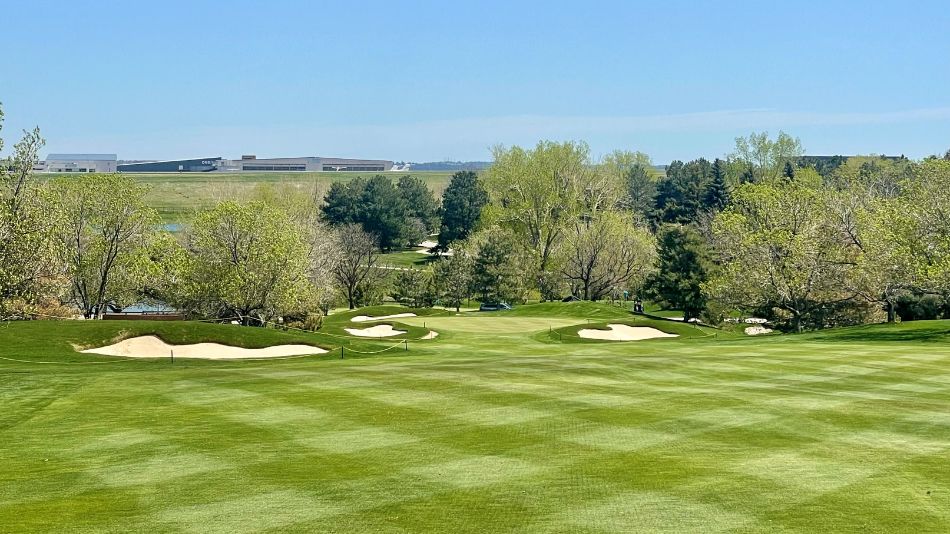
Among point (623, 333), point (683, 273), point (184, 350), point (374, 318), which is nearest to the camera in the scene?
point (184, 350)

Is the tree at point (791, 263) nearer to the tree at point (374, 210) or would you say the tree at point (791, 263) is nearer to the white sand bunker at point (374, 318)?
the white sand bunker at point (374, 318)

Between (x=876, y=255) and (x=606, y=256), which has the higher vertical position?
(x=876, y=255)

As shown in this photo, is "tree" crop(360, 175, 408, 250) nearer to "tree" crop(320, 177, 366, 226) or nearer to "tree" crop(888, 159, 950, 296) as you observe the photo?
"tree" crop(320, 177, 366, 226)

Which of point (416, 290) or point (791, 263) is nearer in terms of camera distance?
point (791, 263)

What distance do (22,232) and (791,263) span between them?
164 feet

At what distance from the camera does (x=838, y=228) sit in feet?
222

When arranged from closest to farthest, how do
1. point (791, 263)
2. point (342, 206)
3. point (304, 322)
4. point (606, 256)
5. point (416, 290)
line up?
point (304, 322) < point (791, 263) < point (416, 290) < point (606, 256) < point (342, 206)

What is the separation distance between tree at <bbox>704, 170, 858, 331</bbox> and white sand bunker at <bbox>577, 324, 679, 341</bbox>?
5.57 m

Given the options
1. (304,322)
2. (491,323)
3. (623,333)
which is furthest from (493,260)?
(304,322)

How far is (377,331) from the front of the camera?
2633 inches

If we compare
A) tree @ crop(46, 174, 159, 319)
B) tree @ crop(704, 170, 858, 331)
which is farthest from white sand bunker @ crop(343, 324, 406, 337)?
tree @ crop(704, 170, 858, 331)

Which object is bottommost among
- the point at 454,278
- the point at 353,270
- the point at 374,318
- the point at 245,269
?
the point at 374,318

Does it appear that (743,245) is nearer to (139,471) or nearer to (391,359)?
Result: (391,359)

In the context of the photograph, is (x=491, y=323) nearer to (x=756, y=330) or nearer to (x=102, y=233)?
(x=756, y=330)
